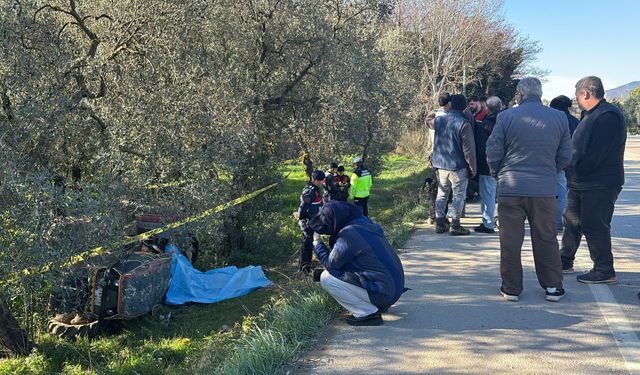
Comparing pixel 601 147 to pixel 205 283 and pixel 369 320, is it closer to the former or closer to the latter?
pixel 369 320

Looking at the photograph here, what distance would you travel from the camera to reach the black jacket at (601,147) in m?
5.05

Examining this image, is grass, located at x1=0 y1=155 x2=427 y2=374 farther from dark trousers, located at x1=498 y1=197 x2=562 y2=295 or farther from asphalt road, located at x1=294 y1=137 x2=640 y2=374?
dark trousers, located at x1=498 y1=197 x2=562 y2=295

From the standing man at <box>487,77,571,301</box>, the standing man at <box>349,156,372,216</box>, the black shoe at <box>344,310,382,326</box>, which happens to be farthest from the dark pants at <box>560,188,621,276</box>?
the standing man at <box>349,156,372,216</box>

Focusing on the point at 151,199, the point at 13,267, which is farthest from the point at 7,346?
the point at 151,199

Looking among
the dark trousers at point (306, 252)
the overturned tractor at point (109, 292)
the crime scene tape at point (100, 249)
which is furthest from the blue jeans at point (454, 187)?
the overturned tractor at point (109, 292)

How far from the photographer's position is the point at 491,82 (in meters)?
34.0

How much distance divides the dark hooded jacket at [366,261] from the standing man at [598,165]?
206 centimetres

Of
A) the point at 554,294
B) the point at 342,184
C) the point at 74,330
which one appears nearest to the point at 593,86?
the point at 554,294

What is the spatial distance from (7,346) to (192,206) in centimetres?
265

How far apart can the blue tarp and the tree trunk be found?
2.05 metres

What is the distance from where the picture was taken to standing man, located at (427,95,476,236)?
7.16 metres

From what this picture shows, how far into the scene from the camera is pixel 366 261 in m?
4.36

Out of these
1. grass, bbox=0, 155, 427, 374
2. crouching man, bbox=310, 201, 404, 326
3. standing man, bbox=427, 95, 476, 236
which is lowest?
grass, bbox=0, 155, 427, 374

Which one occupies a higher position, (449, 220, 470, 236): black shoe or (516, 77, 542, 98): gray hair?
(516, 77, 542, 98): gray hair
